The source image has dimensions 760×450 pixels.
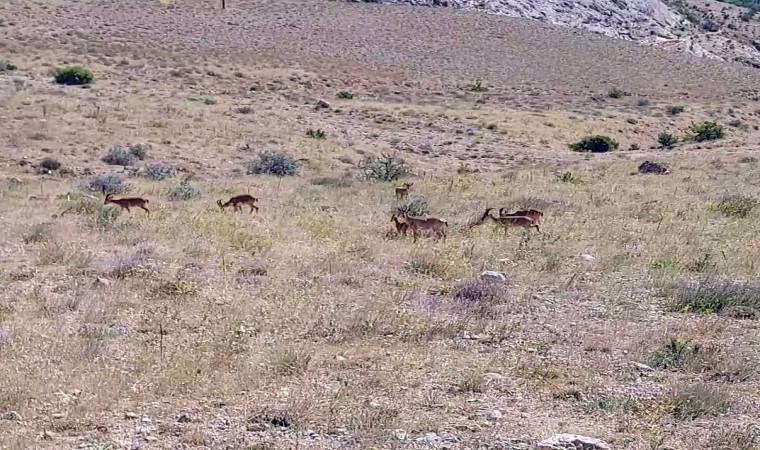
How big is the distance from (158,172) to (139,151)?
272cm

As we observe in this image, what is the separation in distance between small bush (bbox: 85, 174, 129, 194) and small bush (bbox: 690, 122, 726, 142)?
23785 mm

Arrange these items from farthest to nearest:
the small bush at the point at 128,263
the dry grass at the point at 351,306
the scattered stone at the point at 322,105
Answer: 1. the scattered stone at the point at 322,105
2. the small bush at the point at 128,263
3. the dry grass at the point at 351,306

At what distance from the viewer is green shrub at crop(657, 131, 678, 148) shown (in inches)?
1288

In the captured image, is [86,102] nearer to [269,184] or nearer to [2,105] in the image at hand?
[2,105]

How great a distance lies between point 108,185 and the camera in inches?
691

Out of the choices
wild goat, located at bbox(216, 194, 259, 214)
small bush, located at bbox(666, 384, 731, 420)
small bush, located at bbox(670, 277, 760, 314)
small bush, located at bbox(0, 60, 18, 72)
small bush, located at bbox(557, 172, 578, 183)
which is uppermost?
small bush, located at bbox(666, 384, 731, 420)

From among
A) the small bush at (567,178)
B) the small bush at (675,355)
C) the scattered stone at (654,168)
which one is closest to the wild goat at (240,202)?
the small bush at (567,178)

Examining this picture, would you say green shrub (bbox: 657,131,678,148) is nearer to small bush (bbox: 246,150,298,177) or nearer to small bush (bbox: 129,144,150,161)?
small bush (bbox: 246,150,298,177)

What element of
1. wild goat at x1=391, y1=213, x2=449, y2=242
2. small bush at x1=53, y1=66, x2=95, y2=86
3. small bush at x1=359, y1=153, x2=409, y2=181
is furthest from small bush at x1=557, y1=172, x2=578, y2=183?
small bush at x1=53, y1=66, x2=95, y2=86

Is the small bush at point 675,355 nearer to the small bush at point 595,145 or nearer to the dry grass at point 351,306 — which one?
the dry grass at point 351,306

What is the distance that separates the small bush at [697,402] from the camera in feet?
18.5

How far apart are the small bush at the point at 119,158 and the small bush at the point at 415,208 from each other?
10.3 m

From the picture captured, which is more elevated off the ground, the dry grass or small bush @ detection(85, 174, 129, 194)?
the dry grass

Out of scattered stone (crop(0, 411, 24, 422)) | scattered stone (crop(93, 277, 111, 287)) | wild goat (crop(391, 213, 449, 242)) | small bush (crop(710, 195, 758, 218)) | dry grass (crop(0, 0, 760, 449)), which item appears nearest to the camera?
scattered stone (crop(0, 411, 24, 422))
